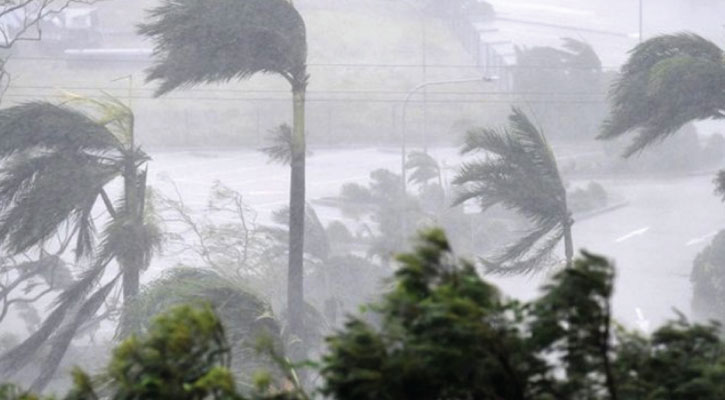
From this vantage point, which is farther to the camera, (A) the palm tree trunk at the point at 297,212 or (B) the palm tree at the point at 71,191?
(A) the palm tree trunk at the point at 297,212

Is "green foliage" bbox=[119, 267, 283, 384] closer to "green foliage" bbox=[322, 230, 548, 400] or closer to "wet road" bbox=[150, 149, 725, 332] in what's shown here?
"wet road" bbox=[150, 149, 725, 332]

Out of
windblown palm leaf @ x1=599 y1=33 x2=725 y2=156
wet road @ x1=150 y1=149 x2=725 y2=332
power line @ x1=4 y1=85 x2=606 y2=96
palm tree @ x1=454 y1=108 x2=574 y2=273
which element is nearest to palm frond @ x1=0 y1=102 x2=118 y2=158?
palm tree @ x1=454 y1=108 x2=574 y2=273

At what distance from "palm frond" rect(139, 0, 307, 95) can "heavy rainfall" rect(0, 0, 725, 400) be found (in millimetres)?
23

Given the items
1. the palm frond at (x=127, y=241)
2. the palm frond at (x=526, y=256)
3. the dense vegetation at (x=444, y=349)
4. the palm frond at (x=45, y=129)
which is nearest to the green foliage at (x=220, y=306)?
the palm frond at (x=127, y=241)

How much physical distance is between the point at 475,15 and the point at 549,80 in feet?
19.0

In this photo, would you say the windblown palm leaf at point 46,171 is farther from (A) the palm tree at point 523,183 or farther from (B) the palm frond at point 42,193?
(A) the palm tree at point 523,183

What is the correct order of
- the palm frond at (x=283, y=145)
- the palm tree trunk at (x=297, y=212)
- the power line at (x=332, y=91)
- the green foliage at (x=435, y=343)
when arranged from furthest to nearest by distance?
the power line at (x=332, y=91), the palm frond at (x=283, y=145), the palm tree trunk at (x=297, y=212), the green foliage at (x=435, y=343)

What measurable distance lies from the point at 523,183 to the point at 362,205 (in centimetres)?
748

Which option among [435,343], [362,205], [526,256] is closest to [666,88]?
[526,256]

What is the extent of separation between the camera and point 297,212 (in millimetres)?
13250

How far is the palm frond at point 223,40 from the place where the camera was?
1238 cm

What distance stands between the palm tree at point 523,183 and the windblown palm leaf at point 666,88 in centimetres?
65

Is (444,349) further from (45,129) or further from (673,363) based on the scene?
(45,129)

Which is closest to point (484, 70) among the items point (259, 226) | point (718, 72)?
point (259, 226)
